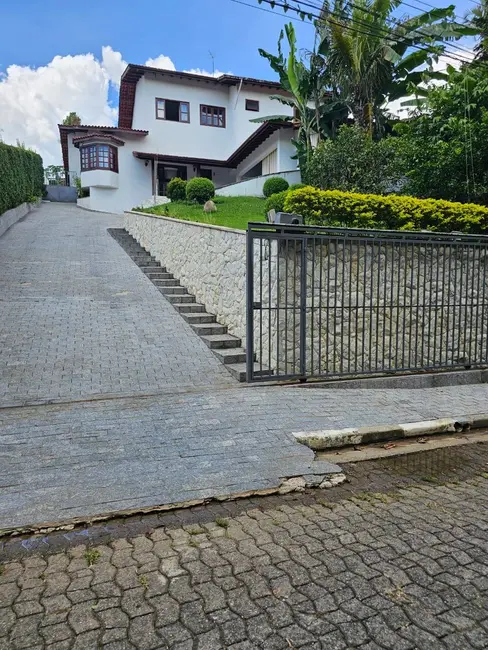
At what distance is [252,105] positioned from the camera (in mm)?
30953

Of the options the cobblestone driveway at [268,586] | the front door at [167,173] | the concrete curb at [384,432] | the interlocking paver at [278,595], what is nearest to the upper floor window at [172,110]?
the front door at [167,173]

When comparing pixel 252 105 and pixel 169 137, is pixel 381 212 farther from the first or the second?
pixel 252 105

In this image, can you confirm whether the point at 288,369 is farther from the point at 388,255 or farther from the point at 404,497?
the point at 404,497

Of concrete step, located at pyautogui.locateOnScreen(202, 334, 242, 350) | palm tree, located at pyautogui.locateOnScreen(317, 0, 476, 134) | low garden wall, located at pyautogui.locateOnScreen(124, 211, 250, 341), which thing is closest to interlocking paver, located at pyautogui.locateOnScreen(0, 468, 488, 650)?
concrete step, located at pyautogui.locateOnScreen(202, 334, 242, 350)

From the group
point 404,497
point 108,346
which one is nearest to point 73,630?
point 404,497

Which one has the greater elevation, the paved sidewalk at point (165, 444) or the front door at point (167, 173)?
the front door at point (167, 173)

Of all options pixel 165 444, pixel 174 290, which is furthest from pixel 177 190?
pixel 165 444

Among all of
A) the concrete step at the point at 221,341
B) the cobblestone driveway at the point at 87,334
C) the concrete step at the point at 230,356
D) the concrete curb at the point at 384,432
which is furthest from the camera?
the concrete step at the point at 221,341

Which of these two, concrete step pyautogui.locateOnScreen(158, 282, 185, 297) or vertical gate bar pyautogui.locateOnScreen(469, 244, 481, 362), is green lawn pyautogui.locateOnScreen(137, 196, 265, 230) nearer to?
concrete step pyautogui.locateOnScreen(158, 282, 185, 297)

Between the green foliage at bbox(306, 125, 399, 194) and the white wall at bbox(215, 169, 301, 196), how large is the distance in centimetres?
796

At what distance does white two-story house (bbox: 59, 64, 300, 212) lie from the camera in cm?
2911

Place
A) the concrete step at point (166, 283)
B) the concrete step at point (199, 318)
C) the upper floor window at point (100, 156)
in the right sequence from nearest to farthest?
1. the concrete step at point (199, 318)
2. the concrete step at point (166, 283)
3. the upper floor window at point (100, 156)

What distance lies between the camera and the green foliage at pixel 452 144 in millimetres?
11789

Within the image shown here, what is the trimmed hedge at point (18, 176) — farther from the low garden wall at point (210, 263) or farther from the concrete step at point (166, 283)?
the concrete step at point (166, 283)
